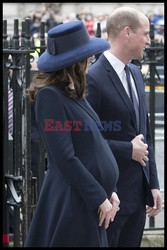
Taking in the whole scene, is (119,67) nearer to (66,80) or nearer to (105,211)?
(66,80)

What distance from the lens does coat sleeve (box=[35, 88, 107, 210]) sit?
394cm

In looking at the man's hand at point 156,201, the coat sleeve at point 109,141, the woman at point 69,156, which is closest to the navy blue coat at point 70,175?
the woman at point 69,156

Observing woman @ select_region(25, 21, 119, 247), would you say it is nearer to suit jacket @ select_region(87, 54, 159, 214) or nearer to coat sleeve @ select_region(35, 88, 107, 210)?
coat sleeve @ select_region(35, 88, 107, 210)

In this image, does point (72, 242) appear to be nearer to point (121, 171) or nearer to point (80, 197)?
point (80, 197)

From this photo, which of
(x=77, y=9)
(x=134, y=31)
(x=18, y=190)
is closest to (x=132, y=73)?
(x=134, y=31)

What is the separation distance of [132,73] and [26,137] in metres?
1.03

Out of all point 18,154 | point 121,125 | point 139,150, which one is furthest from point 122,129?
point 18,154

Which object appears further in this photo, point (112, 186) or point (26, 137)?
point (26, 137)

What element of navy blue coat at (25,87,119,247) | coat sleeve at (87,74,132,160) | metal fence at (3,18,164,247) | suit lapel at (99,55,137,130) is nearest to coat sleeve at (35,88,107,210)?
navy blue coat at (25,87,119,247)

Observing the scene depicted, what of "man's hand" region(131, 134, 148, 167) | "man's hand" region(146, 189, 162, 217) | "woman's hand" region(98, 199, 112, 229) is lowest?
"man's hand" region(146, 189, 162, 217)

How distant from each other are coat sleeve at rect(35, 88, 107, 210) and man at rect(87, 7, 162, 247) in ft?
2.28

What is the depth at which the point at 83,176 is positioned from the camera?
3941 mm

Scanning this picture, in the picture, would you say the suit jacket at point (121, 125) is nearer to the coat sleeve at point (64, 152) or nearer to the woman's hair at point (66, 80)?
the woman's hair at point (66, 80)

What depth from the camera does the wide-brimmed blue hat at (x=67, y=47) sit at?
13.2ft
